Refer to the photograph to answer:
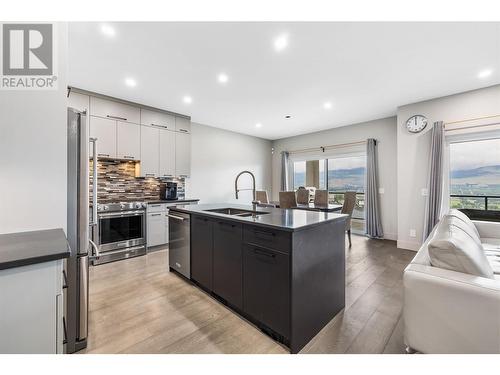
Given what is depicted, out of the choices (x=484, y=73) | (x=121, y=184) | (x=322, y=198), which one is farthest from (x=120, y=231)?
(x=484, y=73)

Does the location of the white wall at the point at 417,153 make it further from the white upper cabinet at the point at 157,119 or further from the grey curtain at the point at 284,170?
the white upper cabinet at the point at 157,119

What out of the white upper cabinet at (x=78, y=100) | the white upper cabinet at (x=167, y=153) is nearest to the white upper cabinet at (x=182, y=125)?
the white upper cabinet at (x=167, y=153)

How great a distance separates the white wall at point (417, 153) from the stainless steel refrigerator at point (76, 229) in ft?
15.7

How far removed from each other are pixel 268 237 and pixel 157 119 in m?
3.63

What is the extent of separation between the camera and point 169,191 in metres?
4.45

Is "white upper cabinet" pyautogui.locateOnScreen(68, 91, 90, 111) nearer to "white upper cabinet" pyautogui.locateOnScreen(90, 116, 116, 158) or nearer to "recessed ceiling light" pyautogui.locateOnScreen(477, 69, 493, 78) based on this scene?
"white upper cabinet" pyautogui.locateOnScreen(90, 116, 116, 158)

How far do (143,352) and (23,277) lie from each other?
1.03 m

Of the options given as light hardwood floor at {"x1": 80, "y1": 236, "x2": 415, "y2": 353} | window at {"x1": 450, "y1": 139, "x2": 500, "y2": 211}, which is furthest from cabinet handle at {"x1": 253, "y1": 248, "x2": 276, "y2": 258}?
window at {"x1": 450, "y1": 139, "x2": 500, "y2": 211}

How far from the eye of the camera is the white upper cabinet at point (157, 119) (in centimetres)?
413

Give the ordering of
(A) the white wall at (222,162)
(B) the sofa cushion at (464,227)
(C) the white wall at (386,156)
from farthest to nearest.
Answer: (A) the white wall at (222,162), (C) the white wall at (386,156), (B) the sofa cushion at (464,227)

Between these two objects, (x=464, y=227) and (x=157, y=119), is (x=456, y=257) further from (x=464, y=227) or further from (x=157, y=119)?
(x=157, y=119)

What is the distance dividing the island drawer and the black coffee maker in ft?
9.68
